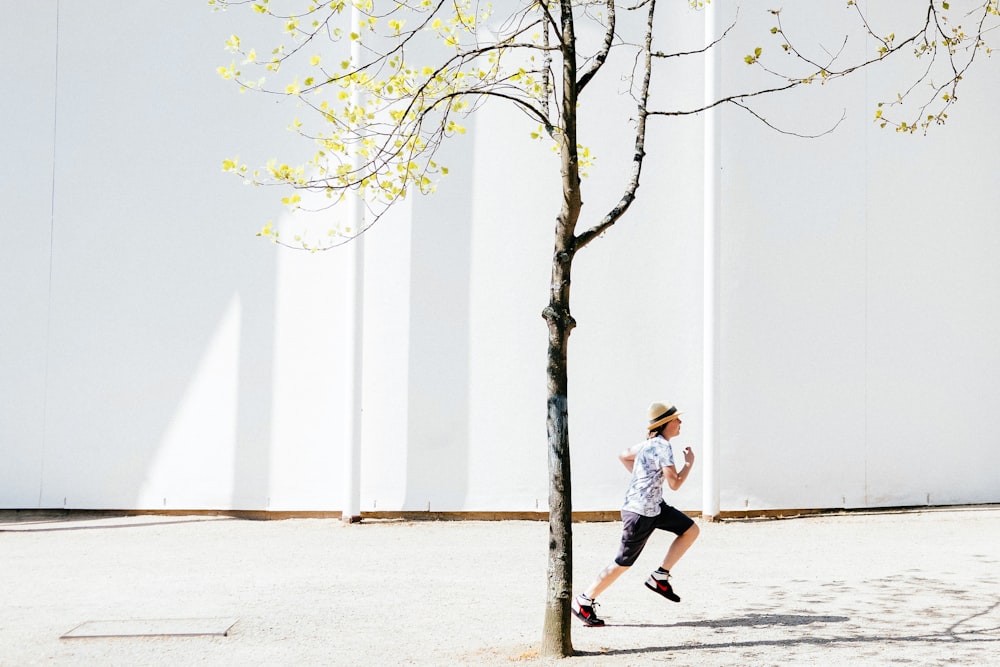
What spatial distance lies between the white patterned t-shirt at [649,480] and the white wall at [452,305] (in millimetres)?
5479

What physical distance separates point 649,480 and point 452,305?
5942 millimetres

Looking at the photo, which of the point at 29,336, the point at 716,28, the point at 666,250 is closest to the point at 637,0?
the point at 716,28

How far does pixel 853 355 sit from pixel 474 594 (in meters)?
6.85

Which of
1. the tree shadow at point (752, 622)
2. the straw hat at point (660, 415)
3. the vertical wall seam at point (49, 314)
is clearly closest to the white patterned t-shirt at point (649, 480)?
the straw hat at point (660, 415)

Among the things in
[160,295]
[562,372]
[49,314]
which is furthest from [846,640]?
[49,314]

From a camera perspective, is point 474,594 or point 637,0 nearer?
point 474,594

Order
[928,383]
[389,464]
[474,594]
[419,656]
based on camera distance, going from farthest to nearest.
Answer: [928,383]
[389,464]
[474,594]
[419,656]

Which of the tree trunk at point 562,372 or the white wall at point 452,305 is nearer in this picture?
the tree trunk at point 562,372

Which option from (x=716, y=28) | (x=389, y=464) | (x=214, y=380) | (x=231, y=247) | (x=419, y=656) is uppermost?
(x=716, y=28)

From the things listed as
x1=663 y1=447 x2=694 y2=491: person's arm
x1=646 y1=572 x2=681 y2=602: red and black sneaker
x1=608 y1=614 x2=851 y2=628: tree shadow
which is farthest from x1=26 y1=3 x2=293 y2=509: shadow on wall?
x1=663 y1=447 x2=694 y2=491: person's arm

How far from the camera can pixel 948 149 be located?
550 inches

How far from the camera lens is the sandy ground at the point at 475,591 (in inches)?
261

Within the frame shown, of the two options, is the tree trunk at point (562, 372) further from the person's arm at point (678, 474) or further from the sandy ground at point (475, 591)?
the person's arm at point (678, 474)

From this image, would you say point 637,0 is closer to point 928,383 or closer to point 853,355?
point 853,355
